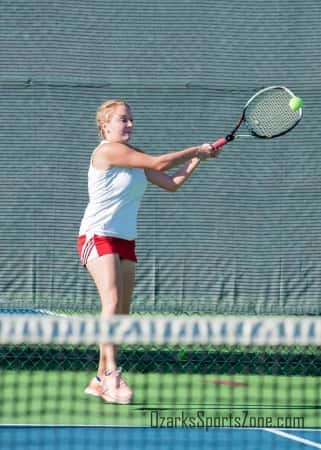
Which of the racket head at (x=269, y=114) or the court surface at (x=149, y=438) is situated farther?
the racket head at (x=269, y=114)

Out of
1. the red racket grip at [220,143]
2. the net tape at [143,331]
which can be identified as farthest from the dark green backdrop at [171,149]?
the net tape at [143,331]

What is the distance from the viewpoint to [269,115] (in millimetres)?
5902

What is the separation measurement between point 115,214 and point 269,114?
1.00 m

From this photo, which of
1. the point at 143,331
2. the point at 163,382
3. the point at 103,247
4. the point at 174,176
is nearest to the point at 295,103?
the point at 174,176

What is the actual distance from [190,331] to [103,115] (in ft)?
6.70

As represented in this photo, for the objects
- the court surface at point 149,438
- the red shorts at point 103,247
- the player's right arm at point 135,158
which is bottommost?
the court surface at point 149,438

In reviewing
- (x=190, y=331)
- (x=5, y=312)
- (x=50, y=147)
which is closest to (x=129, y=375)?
(x=5, y=312)

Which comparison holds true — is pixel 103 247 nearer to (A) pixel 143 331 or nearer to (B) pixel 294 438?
(B) pixel 294 438

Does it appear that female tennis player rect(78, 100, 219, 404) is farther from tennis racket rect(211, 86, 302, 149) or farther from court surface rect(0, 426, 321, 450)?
tennis racket rect(211, 86, 302, 149)

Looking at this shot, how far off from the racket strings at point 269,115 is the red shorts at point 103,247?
87 cm

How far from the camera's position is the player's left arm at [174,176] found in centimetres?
532

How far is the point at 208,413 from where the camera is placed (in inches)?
229

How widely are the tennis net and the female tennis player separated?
30 centimetres

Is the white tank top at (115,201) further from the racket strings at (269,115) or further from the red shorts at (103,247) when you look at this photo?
the racket strings at (269,115)
